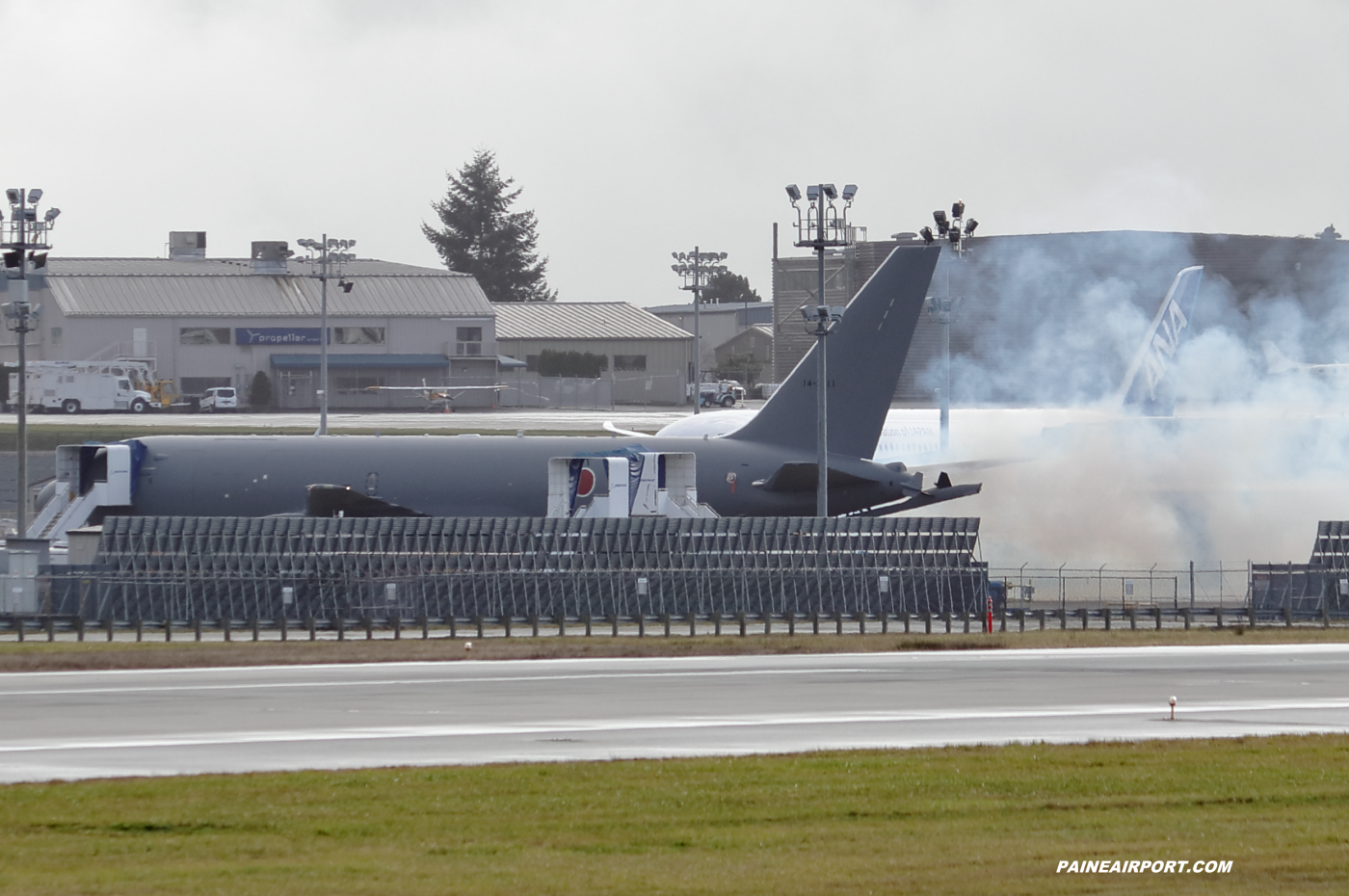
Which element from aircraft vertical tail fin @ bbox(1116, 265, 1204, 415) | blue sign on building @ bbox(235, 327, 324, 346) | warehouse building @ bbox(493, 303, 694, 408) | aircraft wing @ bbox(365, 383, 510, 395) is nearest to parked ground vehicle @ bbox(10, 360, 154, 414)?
blue sign on building @ bbox(235, 327, 324, 346)

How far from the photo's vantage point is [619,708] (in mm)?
24688

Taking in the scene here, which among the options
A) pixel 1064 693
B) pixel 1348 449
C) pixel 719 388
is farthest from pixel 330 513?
pixel 719 388

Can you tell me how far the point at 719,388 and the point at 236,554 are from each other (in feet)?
359

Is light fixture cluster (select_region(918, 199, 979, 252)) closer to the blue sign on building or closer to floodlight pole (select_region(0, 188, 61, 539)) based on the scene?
floodlight pole (select_region(0, 188, 61, 539))

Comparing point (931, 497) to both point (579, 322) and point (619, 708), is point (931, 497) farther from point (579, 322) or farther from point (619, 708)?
point (579, 322)

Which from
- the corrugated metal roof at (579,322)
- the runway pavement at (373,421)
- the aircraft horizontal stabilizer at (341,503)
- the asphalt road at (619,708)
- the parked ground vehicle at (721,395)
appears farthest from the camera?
the corrugated metal roof at (579,322)

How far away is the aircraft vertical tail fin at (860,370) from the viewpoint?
47.6 m

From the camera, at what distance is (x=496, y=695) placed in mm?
26359

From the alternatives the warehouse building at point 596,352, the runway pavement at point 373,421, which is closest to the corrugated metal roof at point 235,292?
the warehouse building at point 596,352

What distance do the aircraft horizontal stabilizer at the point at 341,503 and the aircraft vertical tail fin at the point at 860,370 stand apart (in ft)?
38.0

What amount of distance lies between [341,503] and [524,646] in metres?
11.5

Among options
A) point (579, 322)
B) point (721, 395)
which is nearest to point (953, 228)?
point (721, 395)

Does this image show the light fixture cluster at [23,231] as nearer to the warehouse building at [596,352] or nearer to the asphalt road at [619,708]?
the asphalt road at [619,708]

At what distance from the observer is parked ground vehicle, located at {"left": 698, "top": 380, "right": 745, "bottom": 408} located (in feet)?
443
